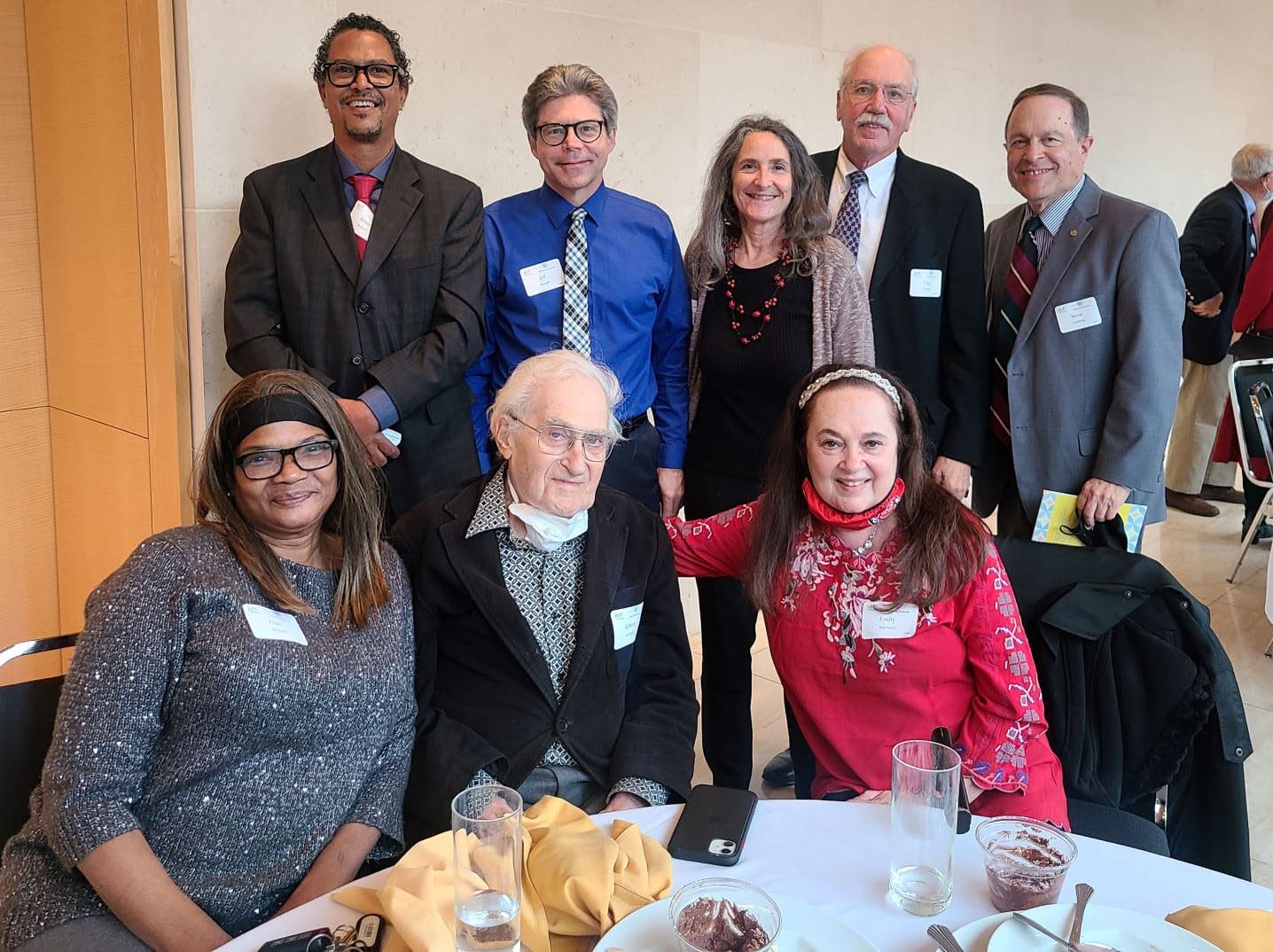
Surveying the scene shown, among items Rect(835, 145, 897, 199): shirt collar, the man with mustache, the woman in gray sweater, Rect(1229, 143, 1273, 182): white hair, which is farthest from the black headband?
Rect(1229, 143, 1273, 182): white hair

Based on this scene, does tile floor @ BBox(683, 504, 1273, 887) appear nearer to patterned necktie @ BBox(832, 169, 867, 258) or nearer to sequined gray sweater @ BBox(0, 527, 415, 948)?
patterned necktie @ BBox(832, 169, 867, 258)

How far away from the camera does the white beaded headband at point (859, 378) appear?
2125mm

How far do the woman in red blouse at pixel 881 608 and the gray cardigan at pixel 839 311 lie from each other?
601 mm

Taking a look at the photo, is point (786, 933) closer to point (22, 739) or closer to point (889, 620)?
point (889, 620)

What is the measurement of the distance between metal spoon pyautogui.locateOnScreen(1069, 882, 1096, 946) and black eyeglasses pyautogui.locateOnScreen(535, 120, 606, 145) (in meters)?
2.11

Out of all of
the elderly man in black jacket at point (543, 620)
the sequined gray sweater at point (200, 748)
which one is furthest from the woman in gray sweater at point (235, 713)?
the elderly man in black jacket at point (543, 620)

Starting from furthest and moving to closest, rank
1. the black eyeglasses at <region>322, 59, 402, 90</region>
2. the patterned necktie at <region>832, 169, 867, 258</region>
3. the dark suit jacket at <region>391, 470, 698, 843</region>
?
1. the patterned necktie at <region>832, 169, 867, 258</region>
2. the black eyeglasses at <region>322, 59, 402, 90</region>
3. the dark suit jacket at <region>391, 470, 698, 843</region>

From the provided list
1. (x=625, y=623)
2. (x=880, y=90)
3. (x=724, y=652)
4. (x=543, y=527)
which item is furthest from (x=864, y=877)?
(x=880, y=90)

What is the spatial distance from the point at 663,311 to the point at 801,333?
1.34ft

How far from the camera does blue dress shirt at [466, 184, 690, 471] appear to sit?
287 centimetres

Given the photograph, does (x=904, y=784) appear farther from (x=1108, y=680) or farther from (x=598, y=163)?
(x=598, y=163)

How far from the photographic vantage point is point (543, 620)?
2018mm

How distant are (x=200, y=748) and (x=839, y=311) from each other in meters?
1.83

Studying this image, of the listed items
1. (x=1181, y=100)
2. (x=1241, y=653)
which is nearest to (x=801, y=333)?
(x=1241, y=653)
